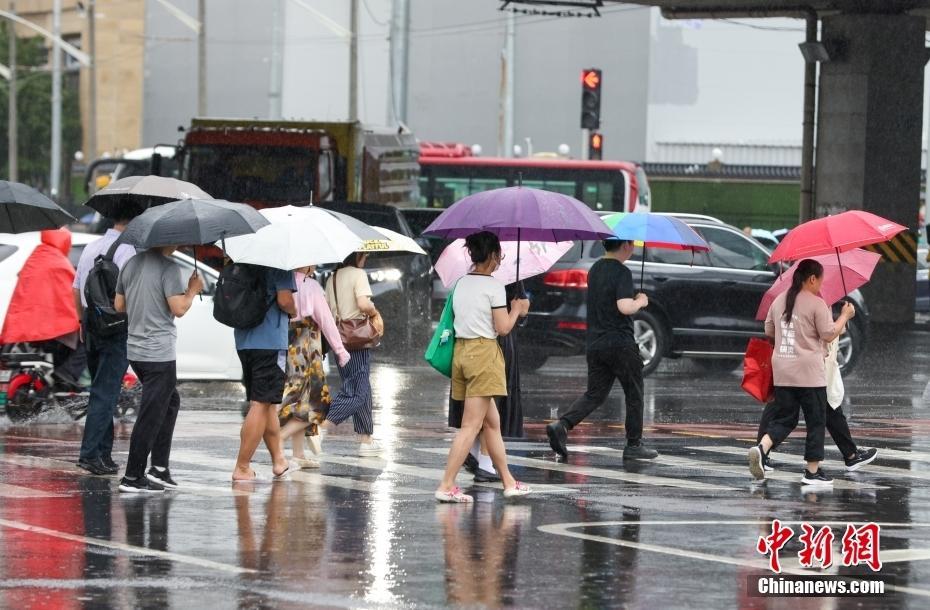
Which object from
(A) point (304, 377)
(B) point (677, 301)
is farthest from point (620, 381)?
(B) point (677, 301)

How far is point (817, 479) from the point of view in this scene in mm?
11922

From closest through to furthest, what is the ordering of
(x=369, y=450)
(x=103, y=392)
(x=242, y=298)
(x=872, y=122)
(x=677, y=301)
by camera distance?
(x=242, y=298) → (x=103, y=392) → (x=369, y=450) → (x=677, y=301) → (x=872, y=122)

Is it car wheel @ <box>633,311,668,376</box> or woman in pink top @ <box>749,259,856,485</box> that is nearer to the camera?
woman in pink top @ <box>749,259,856,485</box>

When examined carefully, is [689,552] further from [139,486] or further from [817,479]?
[139,486]

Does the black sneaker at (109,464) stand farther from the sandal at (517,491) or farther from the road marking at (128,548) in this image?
the sandal at (517,491)

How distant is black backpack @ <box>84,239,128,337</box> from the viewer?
11.6 meters

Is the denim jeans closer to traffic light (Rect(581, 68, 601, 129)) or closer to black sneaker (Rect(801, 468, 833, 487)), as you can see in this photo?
black sneaker (Rect(801, 468, 833, 487))

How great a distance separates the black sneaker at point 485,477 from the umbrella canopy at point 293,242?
1655mm

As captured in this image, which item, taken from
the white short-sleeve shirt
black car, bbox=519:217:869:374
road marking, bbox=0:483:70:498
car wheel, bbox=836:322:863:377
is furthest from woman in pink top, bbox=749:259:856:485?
car wheel, bbox=836:322:863:377

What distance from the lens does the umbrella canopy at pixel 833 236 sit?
12.2 meters

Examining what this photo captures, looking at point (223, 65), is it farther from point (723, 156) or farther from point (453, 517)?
point (453, 517)

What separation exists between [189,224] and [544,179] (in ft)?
103

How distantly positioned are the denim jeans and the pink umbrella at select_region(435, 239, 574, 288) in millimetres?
2177

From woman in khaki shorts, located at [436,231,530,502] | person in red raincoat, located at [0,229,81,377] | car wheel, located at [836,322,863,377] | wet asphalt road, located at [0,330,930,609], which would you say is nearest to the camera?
wet asphalt road, located at [0,330,930,609]
